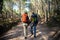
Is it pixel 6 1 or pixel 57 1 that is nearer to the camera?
pixel 57 1

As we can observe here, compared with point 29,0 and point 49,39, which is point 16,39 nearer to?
point 49,39

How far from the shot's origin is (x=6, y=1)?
49.5m

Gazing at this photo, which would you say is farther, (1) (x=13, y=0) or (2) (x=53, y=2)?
(1) (x=13, y=0)

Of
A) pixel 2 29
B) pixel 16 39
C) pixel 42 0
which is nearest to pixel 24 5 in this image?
pixel 42 0

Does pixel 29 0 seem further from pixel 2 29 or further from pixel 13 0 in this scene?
pixel 2 29

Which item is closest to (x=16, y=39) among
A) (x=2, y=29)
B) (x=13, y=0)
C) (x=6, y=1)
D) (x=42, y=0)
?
(x=2, y=29)

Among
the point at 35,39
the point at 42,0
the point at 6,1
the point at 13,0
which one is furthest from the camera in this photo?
the point at 13,0

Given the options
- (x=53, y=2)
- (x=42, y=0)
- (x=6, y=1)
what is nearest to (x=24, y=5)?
(x=6, y=1)

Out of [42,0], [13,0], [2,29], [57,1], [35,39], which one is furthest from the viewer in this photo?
[13,0]

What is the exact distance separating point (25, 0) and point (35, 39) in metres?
39.9

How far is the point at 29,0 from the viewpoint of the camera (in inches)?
2125

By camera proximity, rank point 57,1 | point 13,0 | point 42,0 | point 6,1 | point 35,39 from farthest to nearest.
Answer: point 13,0 < point 6,1 < point 42,0 < point 57,1 < point 35,39

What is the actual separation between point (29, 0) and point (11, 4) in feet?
16.6

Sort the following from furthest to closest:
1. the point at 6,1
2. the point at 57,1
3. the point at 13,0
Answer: the point at 13,0
the point at 6,1
the point at 57,1
